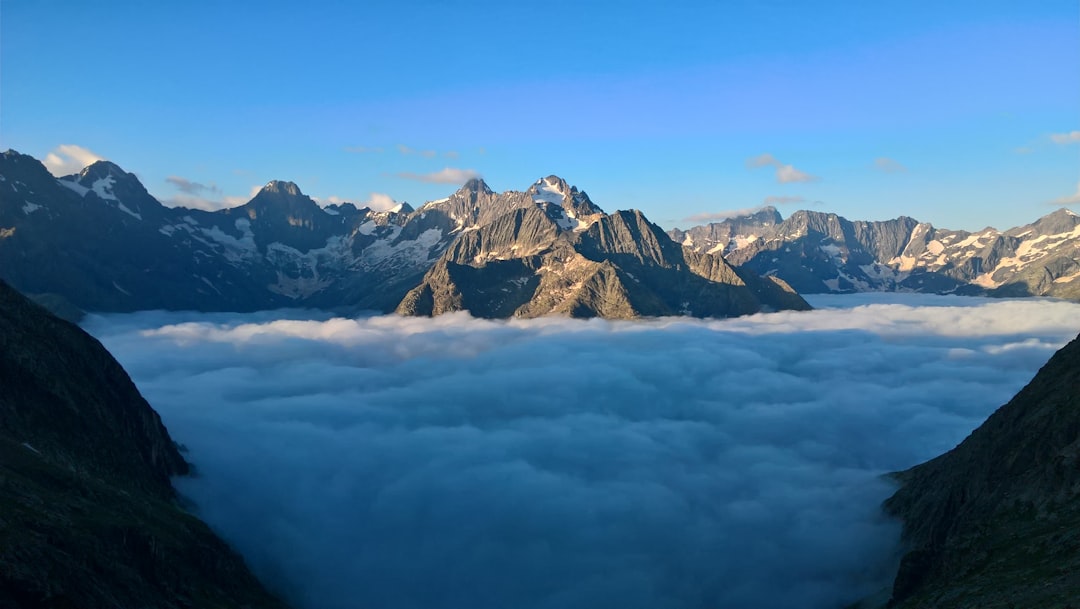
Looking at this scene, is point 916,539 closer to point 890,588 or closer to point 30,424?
point 890,588

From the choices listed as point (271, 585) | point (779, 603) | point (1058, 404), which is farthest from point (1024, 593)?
point (271, 585)

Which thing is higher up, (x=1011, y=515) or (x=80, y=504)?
(x=80, y=504)

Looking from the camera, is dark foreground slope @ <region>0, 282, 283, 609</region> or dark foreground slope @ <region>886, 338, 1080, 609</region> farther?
dark foreground slope @ <region>0, 282, 283, 609</region>

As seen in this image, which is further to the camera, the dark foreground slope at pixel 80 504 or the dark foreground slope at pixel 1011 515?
the dark foreground slope at pixel 80 504
